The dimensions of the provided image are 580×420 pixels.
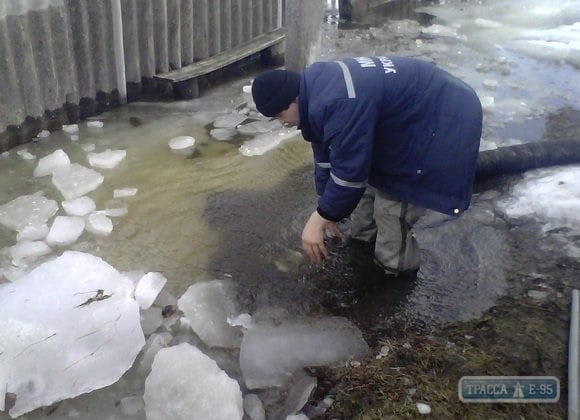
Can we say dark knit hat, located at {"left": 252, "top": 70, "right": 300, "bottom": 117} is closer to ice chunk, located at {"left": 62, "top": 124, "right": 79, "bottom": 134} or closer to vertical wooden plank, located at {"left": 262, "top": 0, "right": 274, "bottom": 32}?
ice chunk, located at {"left": 62, "top": 124, "right": 79, "bottom": 134}

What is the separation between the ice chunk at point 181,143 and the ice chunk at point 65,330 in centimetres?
190

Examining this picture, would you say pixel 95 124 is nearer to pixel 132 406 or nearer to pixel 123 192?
pixel 123 192

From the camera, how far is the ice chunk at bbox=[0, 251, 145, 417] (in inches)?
116

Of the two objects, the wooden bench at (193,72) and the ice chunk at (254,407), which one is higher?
the wooden bench at (193,72)

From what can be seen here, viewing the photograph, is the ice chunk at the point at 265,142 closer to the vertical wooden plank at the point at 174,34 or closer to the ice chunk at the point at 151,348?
the vertical wooden plank at the point at 174,34

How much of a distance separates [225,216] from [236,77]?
10.7ft

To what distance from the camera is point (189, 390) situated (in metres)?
2.86

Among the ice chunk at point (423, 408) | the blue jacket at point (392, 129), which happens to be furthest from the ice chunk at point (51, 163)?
the ice chunk at point (423, 408)

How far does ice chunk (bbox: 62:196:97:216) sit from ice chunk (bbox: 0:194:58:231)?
85mm

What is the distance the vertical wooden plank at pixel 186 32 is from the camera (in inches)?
253

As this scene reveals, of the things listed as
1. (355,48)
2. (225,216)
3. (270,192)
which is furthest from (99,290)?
(355,48)

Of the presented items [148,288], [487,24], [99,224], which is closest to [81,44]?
[99,224]

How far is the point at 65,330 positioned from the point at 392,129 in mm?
2073

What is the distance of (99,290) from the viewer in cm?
348
